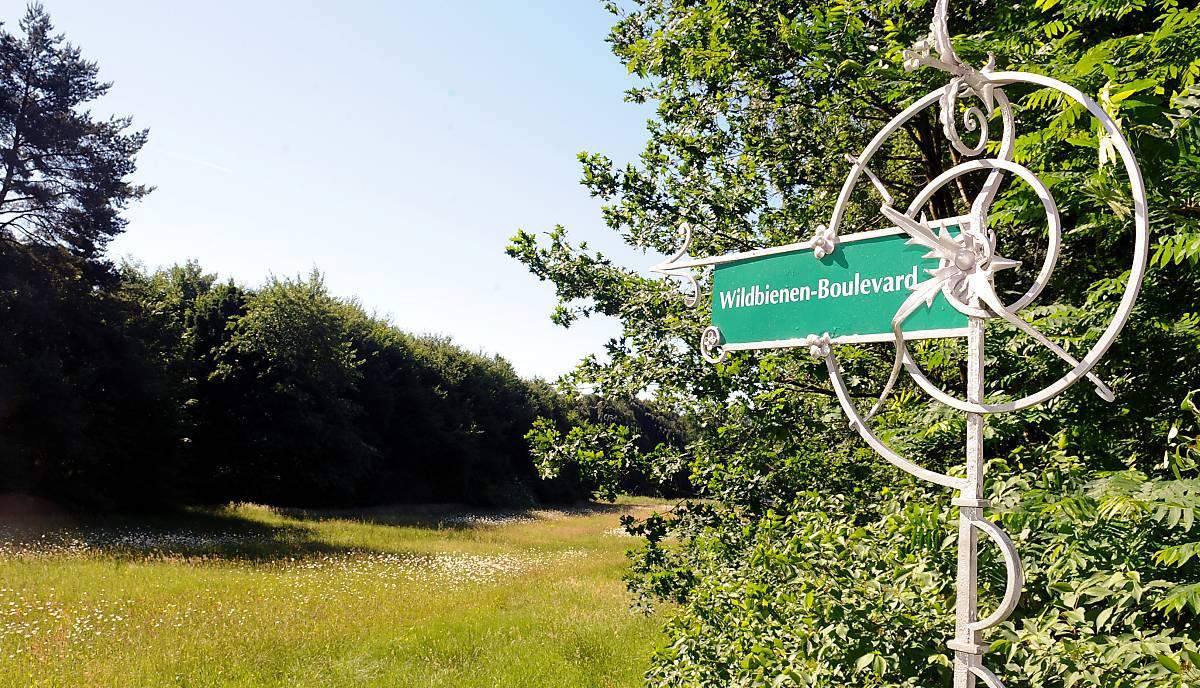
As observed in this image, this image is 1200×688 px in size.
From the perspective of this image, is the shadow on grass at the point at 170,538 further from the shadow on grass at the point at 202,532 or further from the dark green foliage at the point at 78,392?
the dark green foliage at the point at 78,392

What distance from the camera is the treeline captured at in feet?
77.3

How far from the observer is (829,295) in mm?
2256

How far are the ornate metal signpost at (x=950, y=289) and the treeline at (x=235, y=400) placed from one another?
561 centimetres

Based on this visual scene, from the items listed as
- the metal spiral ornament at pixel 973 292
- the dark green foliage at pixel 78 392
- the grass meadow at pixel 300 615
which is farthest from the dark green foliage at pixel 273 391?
the metal spiral ornament at pixel 973 292

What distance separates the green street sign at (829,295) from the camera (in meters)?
2.06

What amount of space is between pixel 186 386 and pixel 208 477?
6685 mm

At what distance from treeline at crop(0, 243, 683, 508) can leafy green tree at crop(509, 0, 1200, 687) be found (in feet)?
6.04

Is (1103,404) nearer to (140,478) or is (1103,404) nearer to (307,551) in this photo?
(307,551)

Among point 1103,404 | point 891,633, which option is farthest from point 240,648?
point 1103,404

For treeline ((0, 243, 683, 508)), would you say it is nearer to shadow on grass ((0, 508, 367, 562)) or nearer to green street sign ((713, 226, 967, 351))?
shadow on grass ((0, 508, 367, 562))

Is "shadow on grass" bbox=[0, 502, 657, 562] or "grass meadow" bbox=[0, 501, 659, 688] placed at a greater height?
"grass meadow" bbox=[0, 501, 659, 688]

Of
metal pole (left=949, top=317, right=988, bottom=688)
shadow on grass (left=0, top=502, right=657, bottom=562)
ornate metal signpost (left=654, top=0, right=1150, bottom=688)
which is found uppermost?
ornate metal signpost (left=654, top=0, right=1150, bottom=688)

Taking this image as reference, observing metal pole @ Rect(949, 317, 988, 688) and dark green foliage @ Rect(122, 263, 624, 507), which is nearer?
metal pole @ Rect(949, 317, 988, 688)

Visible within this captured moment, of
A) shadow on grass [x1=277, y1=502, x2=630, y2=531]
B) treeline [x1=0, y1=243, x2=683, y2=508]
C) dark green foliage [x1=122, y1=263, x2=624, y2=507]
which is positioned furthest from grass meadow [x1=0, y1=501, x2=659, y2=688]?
dark green foliage [x1=122, y1=263, x2=624, y2=507]
